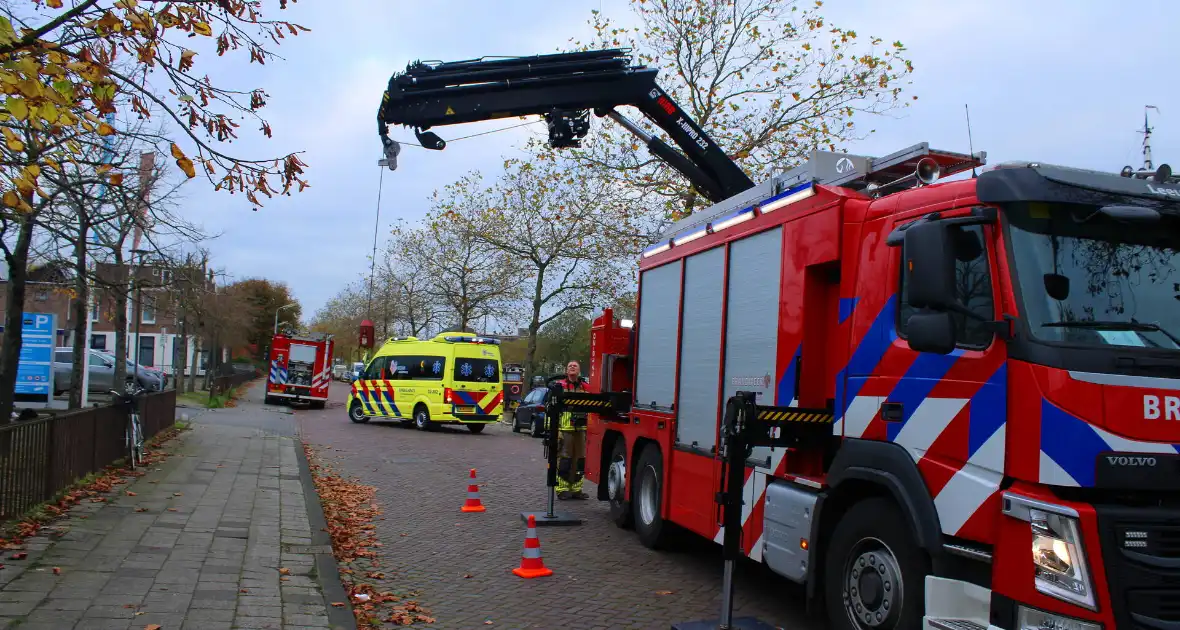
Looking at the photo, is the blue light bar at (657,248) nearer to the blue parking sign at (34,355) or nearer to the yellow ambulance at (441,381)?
the blue parking sign at (34,355)

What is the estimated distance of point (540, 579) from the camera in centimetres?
754

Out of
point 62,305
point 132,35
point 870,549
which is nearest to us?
point 870,549

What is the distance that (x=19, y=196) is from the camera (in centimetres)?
548

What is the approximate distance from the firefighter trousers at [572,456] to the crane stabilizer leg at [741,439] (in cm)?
645

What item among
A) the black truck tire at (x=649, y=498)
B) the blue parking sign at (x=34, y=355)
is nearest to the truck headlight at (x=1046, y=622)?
the black truck tire at (x=649, y=498)

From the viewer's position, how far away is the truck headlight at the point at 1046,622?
373 cm

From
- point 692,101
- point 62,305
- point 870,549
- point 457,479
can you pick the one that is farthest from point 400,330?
point 870,549

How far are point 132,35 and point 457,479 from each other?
30.6 ft

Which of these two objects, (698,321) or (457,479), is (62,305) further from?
(698,321)

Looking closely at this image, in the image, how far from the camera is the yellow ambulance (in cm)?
2453

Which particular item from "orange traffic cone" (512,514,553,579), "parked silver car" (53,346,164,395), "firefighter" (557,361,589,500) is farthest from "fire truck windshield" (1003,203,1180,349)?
"parked silver car" (53,346,164,395)

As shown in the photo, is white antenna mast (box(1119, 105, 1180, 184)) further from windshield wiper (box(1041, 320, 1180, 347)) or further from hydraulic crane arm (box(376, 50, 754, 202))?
hydraulic crane arm (box(376, 50, 754, 202))

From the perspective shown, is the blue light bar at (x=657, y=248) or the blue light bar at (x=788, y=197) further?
the blue light bar at (x=657, y=248)

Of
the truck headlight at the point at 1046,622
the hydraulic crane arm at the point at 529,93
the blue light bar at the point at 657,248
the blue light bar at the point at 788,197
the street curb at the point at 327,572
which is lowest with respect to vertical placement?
the street curb at the point at 327,572
